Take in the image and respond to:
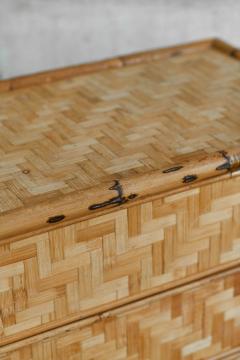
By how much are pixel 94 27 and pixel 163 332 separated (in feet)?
2.63

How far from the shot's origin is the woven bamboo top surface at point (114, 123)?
1171 millimetres

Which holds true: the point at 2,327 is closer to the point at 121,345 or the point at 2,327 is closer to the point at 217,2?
the point at 121,345

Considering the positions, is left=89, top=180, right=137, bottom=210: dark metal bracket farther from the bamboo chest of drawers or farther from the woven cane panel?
the woven cane panel

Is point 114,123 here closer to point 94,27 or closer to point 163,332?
point 163,332

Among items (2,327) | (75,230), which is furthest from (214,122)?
(2,327)

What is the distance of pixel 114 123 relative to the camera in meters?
1.34

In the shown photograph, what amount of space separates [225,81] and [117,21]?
1.35 feet

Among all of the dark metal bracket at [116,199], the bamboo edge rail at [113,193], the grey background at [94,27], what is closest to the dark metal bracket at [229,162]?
the bamboo edge rail at [113,193]

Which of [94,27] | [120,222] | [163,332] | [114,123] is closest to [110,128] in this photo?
[114,123]

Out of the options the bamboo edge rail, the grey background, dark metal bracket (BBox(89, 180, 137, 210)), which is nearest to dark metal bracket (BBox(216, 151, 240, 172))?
the bamboo edge rail

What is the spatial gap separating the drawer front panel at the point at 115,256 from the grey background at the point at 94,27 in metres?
0.67

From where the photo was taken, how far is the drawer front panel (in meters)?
1.10

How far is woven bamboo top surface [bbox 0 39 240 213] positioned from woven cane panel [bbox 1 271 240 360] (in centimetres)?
25

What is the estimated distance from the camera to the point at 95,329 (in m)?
1.22
